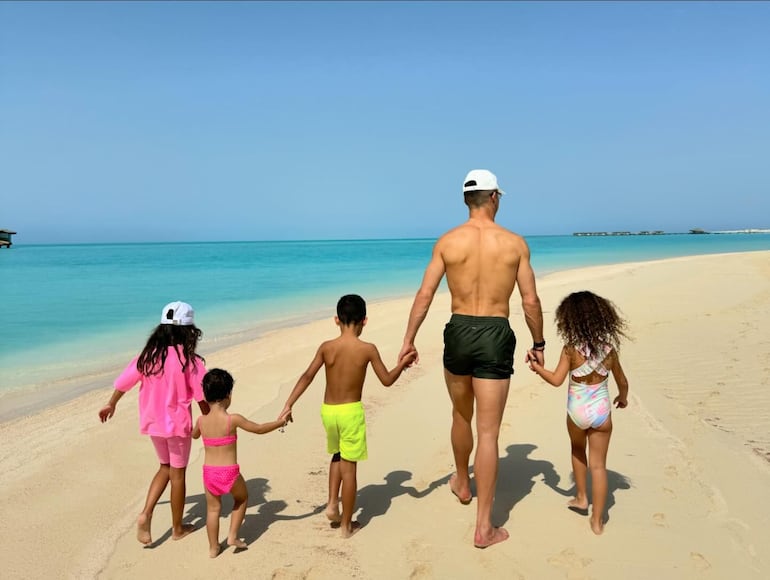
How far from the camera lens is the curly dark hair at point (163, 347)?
12.2 ft

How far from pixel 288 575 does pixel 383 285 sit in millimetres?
25433

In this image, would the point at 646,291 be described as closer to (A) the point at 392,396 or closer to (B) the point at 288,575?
(A) the point at 392,396

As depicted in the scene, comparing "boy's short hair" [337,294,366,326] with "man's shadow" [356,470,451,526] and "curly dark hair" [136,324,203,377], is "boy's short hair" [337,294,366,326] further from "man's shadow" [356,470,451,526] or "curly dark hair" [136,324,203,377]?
"man's shadow" [356,470,451,526]

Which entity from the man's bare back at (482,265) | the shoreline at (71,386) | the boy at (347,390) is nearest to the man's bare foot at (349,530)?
the boy at (347,390)

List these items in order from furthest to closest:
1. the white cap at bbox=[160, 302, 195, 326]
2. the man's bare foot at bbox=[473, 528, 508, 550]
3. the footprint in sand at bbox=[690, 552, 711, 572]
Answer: the white cap at bbox=[160, 302, 195, 326], the man's bare foot at bbox=[473, 528, 508, 550], the footprint in sand at bbox=[690, 552, 711, 572]

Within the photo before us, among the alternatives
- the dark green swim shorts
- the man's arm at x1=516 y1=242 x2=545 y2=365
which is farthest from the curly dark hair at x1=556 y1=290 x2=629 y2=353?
the dark green swim shorts

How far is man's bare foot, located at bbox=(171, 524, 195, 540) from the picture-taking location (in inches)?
150

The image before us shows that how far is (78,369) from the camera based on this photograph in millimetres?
10289

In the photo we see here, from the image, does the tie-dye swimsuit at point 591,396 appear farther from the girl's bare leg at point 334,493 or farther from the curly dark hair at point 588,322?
the girl's bare leg at point 334,493

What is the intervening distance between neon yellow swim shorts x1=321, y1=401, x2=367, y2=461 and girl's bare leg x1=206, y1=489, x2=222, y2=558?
805 millimetres

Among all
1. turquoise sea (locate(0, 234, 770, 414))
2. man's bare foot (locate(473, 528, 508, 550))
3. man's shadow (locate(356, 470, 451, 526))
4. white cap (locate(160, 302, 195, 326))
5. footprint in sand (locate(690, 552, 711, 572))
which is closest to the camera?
footprint in sand (locate(690, 552, 711, 572))

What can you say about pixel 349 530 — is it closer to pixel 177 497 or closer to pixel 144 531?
pixel 177 497

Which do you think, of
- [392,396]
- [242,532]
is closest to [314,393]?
[392,396]

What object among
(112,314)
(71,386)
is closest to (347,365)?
(71,386)
